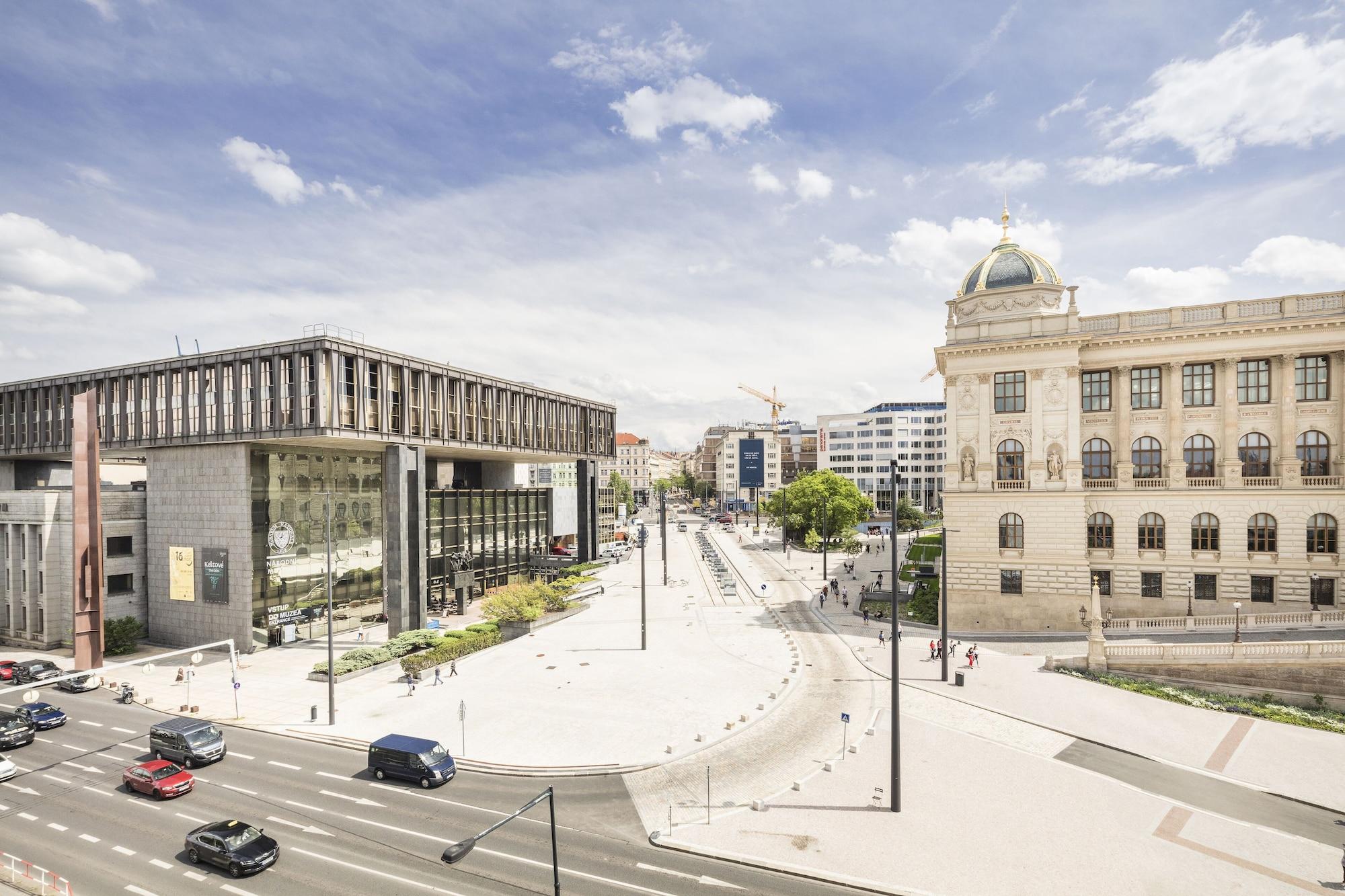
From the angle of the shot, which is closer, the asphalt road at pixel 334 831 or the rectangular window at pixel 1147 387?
the asphalt road at pixel 334 831

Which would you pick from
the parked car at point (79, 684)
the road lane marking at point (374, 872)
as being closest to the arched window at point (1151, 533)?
the road lane marking at point (374, 872)

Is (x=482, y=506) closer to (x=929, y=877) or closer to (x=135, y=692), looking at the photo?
(x=135, y=692)

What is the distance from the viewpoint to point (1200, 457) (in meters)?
43.9

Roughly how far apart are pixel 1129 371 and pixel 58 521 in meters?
76.1

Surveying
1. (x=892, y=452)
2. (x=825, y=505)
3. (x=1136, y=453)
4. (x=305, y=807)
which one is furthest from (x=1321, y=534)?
(x=892, y=452)

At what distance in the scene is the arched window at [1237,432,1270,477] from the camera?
4259cm

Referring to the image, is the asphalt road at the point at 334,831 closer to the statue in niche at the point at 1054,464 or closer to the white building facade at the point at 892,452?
the statue in niche at the point at 1054,464

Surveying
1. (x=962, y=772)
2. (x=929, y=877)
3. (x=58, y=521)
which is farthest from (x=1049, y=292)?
(x=58, y=521)

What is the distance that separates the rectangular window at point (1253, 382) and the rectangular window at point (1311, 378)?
1382mm

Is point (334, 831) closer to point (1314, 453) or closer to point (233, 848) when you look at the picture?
point (233, 848)

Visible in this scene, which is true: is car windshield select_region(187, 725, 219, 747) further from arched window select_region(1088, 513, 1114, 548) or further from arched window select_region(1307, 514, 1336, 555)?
arched window select_region(1307, 514, 1336, 555)

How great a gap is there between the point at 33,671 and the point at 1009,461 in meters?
61.9

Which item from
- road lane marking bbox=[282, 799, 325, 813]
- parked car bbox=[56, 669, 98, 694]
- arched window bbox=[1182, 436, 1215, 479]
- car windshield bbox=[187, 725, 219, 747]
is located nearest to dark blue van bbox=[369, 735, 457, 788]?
road lane marking bbox=[282, 799, 325, 813]

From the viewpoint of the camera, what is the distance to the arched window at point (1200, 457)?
43.6m
